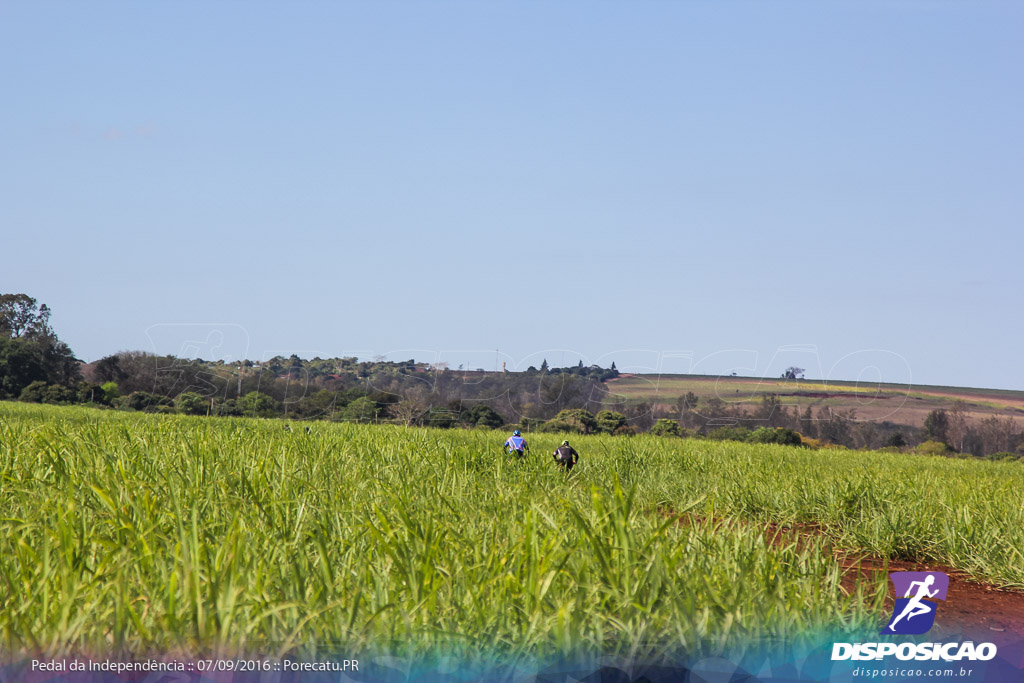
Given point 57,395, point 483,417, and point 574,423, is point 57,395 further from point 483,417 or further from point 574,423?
point 574,423

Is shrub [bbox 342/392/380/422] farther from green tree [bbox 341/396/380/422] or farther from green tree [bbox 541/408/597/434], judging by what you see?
green tree [bbox 541/408/597/434]

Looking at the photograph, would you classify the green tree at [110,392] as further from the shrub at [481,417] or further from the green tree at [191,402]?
the shrub at [481,417]

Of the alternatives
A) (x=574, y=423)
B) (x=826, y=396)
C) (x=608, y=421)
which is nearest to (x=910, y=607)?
(x=574, y=423)

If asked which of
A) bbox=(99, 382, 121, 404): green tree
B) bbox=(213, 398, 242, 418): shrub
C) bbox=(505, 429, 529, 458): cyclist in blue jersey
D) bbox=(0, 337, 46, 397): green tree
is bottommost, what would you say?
bbox=(213, 398, 242, 418): shrub

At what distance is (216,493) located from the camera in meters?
4.75

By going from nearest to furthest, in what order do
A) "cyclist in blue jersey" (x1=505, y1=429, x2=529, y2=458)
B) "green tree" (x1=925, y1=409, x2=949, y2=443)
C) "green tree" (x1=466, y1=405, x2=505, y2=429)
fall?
"cyclist in blue jersey" (x1=505, y1=429, x2=529, y2=458) < "green tree" (x1=466, y1=405, x2=505, y2=429) < "green tree" (x1=925, y1=409, x2=949, y2=443)

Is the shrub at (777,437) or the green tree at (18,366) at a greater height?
the green tree at (18,366)

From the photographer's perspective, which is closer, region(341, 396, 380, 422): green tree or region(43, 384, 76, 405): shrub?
region(341, 396, 380, 422): green tree

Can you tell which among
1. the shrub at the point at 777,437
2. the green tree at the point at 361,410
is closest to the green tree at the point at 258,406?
the green tree at the point at 361,410


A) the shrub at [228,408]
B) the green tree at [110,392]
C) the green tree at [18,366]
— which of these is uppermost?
the green tree at [18,366]

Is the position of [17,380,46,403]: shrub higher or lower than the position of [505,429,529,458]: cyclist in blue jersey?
lower

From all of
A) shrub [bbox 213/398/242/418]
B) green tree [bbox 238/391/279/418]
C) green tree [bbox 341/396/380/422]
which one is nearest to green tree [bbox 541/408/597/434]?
green tree [bbox 341/396/380/422]

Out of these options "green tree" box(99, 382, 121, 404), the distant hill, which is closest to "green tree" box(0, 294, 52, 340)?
"green tree" box(99, 382, 121, 404)

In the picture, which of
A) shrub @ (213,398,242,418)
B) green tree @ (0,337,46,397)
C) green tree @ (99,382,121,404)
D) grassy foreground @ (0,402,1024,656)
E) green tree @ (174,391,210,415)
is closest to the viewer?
grassy foreground @ (0,402,1024,656)
